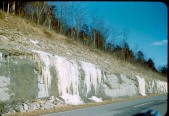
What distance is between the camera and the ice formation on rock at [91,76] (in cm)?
2794

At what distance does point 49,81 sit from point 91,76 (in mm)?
8485

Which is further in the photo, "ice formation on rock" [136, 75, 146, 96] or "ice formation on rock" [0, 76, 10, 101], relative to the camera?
"ice formation on rock" [136, 75, 146, 96]

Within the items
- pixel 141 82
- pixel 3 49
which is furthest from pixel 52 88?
pixel 141 82

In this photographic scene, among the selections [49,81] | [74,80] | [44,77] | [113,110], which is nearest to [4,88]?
[44,77]

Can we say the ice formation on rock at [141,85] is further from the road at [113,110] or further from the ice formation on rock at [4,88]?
the ice formation on rock at [4,88]

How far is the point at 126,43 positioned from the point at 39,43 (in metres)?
62.3

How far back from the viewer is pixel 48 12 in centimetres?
5275

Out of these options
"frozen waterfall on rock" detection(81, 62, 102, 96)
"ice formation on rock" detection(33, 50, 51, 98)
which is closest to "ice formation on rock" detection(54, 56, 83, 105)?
"ice formation on rock" detection(33, 50, 51, 98)

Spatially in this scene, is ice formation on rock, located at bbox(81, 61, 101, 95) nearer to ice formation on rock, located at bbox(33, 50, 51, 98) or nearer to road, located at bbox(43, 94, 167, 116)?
road, located at bbox(43, 94, 167, 116)

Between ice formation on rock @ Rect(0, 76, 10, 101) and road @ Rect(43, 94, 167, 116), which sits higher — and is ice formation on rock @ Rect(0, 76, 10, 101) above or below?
above

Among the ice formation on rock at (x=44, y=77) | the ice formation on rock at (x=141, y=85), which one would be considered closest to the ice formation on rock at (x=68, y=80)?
the ice formation on rock at (x=44, y=77)

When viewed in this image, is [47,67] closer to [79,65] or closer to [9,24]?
[79,65]

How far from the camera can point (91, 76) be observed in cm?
2900

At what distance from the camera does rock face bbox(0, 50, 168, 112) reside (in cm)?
1711
